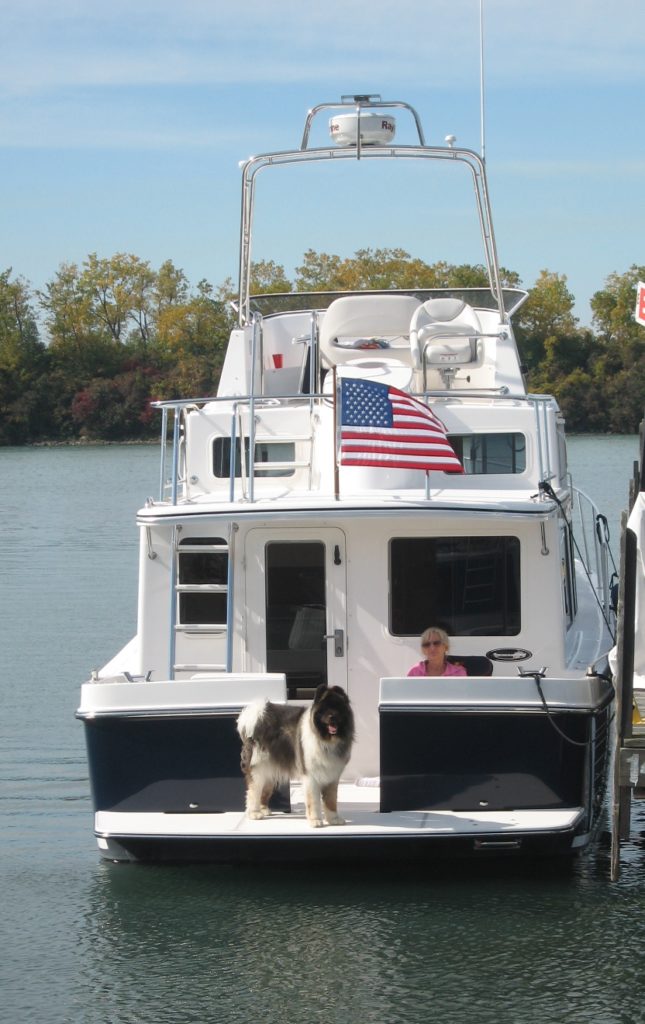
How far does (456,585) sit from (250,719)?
5.95ft

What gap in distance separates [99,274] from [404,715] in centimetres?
9286

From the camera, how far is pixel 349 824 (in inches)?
349

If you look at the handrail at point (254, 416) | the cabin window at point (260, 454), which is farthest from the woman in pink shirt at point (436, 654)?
the cabin window at point (260, 454)

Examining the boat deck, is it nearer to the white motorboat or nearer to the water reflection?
the white motorboat

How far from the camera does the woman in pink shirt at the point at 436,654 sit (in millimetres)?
9234

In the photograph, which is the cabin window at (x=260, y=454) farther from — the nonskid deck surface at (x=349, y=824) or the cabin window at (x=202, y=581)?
the nonskid deck surface at (x=349, y=824)

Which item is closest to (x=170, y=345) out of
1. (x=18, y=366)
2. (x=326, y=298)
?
(x=18, y=366)

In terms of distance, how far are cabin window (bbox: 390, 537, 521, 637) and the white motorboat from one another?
0.01 metres

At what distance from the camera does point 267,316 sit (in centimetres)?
1473

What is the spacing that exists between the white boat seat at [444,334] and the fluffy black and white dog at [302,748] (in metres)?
4.56

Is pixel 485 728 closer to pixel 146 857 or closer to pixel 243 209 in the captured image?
pixel 146 857

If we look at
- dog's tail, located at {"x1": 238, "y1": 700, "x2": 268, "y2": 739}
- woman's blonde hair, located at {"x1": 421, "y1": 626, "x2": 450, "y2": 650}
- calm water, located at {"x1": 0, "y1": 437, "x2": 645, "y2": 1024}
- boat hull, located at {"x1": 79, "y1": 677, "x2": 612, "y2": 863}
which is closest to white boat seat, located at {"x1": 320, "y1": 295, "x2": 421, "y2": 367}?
woman's blonde hair, located at {"x1": 421, "y1": 626, "x2": 450, "y2": 650}

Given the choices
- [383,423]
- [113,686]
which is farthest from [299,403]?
[113,686]

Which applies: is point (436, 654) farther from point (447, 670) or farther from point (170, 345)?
point (170, 345)
